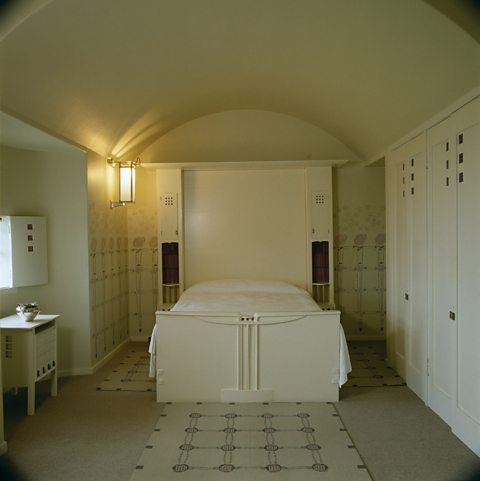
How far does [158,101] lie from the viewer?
13.6 feet

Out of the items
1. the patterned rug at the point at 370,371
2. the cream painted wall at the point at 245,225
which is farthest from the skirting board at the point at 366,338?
the cream painted wall at the point at 245,225

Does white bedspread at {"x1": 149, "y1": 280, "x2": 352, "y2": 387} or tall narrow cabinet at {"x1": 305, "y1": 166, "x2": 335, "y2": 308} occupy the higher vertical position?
tall narrow cabinet at {"x1": 305, "y1": 166, "x2": 335, "y2": 308}

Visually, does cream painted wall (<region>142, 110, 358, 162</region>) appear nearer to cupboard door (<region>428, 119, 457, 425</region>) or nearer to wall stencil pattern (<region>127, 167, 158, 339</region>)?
wall stencil pattern (<region>127, 167, 158, 339</region>)

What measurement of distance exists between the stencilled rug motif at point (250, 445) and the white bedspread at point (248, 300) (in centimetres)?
49

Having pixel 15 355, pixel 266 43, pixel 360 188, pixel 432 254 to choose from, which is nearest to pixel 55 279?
pixel 15 355

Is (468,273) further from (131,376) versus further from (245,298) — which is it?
(131,376)

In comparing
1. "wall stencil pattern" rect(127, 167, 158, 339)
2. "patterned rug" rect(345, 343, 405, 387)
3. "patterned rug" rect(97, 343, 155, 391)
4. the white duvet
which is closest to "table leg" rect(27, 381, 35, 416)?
"patterned rug" rect(97, 343, 155, 391)

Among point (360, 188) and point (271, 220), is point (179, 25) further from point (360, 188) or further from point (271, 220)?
point (360, 188)

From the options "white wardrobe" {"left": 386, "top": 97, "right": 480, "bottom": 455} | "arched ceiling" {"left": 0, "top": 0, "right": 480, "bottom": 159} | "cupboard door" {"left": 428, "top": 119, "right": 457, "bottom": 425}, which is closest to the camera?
"arched ceiling" {"left": 0, "top": 0, "right": 480, "bottom": 159}

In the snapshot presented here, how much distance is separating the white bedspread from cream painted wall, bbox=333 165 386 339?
103 centimetres

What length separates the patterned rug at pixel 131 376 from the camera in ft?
12.3

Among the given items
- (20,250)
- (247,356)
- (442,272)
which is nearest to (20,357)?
(20,250)

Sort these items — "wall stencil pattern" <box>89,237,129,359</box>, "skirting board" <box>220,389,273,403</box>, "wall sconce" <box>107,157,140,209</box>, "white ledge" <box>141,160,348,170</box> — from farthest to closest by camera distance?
1. "white ledge" <box>141,160,348,170</box>
2. "wall sconce" <box>107,157,140,209</box>
3. "wall stencil pattern" <box>89,237,129,359</box>
4. "skirting board" <box>220,389,273,403</box>

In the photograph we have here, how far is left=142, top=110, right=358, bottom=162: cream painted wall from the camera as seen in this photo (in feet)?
17.5
